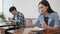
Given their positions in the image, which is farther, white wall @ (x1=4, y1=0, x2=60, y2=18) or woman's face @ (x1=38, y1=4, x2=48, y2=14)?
white wall @ (x1=4, y1=0, x2=60, y2=18)

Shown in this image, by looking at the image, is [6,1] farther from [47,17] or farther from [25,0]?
[47,17]

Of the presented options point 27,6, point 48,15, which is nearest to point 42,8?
point 48,15

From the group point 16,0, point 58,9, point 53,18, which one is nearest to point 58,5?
point 58,9

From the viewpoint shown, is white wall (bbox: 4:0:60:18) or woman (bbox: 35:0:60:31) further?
white wall (bbox: 4:0:60:18)

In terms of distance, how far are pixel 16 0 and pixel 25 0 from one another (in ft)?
0.96

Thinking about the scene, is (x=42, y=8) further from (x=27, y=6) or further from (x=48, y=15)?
(x=27, y=6)

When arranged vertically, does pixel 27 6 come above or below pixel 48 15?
above

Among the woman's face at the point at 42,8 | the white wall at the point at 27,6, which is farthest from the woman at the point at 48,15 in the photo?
the white wall at the point at 27,6

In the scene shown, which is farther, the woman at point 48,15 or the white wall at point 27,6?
the white wall at point 27,6

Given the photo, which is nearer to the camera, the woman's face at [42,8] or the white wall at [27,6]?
the woman's face at [42,8]

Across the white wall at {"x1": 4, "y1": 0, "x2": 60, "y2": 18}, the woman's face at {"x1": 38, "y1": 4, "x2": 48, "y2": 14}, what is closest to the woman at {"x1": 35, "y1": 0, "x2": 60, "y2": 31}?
the woman's face at {"x1": 38, "y1": 4, "x2": 48, "y2": 14}

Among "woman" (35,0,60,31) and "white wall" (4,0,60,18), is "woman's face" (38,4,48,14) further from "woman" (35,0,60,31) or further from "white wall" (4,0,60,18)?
"white wall" (4,0,60,18)

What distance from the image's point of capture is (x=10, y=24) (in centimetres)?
312

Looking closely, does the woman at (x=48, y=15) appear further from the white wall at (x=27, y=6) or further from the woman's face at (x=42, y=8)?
the white wall at (x=27, y=6)
